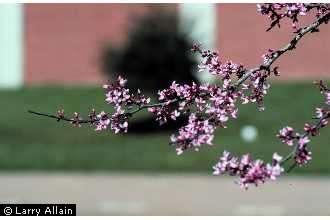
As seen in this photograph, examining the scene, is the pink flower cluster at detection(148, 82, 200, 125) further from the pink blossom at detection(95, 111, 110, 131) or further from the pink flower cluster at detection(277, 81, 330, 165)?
the pink flower cluster at detection(277, 81, 330, 165)

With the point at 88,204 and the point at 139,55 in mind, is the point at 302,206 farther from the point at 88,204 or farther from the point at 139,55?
the point at 139,55

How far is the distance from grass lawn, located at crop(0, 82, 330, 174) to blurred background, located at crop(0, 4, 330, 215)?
3 cm

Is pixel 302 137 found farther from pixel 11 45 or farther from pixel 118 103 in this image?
pixel 11 45

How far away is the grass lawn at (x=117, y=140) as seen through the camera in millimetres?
16062

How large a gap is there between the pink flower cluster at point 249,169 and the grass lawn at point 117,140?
1204cm

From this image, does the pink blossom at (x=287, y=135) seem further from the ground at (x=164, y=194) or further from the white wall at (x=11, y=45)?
the white wall at (x=11, y=45)

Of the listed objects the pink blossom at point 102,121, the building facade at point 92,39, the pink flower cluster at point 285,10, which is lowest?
the pink blossom at point 102,121

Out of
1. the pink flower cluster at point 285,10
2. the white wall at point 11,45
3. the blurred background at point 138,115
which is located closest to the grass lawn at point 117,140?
the blurred background at point 138,115

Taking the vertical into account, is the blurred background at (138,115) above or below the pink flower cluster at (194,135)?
above

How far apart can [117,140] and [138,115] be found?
1829 mm

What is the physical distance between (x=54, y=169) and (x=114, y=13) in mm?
13951

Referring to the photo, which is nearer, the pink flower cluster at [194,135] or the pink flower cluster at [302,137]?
the pink flower cluster at [302,137]
